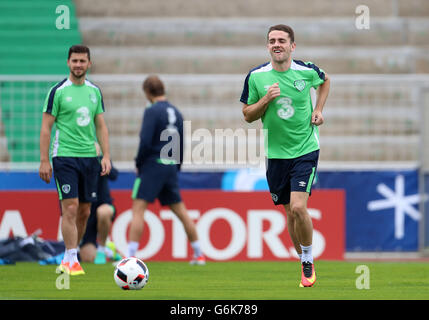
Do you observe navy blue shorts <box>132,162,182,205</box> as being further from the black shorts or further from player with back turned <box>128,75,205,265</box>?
the black shorts

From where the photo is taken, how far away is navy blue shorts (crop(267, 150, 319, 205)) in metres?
7.85

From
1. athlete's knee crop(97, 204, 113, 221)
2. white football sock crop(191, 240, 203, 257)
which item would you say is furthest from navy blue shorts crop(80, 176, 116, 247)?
white football sock crop(191, 240, 203, 257)

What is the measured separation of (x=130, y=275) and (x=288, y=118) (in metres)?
1.85

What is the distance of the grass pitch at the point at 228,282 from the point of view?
714cm

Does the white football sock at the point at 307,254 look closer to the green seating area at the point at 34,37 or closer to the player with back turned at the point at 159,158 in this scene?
the player with back turned at the point at 159,158

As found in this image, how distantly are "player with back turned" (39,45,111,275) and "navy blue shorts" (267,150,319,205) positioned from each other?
2.03 metres

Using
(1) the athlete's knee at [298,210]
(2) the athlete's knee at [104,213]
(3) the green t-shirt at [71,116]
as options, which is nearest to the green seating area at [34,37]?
(2) the athlete's knee at [104,213]

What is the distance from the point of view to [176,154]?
1127 centimetres

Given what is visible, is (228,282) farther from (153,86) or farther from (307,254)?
(153,86)

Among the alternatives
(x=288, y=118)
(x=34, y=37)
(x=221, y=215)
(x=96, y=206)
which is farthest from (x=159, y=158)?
(x=34, y=37)

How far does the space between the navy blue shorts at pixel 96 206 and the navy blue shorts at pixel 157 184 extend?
24.6 inches

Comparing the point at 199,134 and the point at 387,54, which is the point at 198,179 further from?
the point at 387,54
